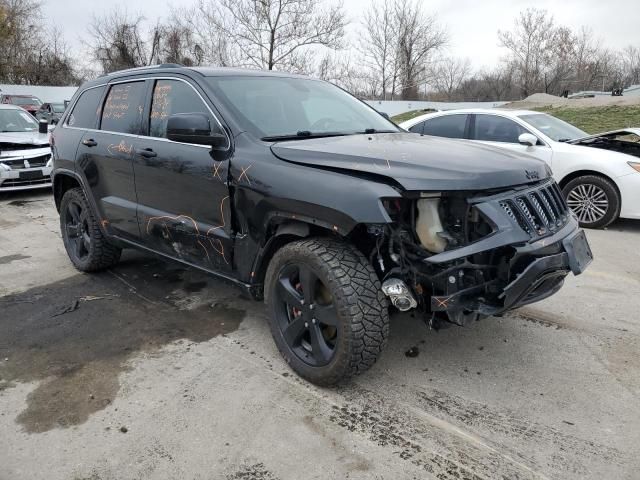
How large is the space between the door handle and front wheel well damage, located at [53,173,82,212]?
149cm

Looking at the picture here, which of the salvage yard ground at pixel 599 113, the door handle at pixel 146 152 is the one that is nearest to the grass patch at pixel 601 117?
the salvage yard ground at pixel 599 113

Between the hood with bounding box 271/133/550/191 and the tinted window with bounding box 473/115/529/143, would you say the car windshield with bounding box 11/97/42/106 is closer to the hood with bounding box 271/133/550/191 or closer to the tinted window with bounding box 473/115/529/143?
the tinted window with bounding box 473/115/529/143

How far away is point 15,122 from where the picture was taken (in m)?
10.2

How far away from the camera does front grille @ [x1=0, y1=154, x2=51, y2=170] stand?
29.0ft

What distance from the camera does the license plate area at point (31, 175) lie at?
29.2ft

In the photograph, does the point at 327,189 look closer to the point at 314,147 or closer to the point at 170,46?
the point at 314,147

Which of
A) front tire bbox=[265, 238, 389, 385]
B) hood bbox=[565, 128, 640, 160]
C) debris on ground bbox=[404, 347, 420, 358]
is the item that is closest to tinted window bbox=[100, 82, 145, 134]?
front tire bbox=[265, 238, 389, 385]

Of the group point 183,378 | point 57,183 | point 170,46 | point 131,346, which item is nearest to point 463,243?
point 183,378

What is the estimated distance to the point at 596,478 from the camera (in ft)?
7.52

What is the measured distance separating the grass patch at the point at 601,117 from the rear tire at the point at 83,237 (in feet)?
53.1

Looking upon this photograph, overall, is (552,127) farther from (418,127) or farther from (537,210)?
(537,210)

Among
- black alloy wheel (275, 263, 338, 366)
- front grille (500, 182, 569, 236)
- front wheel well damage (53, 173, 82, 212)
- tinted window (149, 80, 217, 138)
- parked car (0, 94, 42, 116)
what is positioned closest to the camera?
front grille (500, 182, 569, 236)

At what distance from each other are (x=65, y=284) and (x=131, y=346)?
5.44 feet

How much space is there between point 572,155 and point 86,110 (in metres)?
5.93
